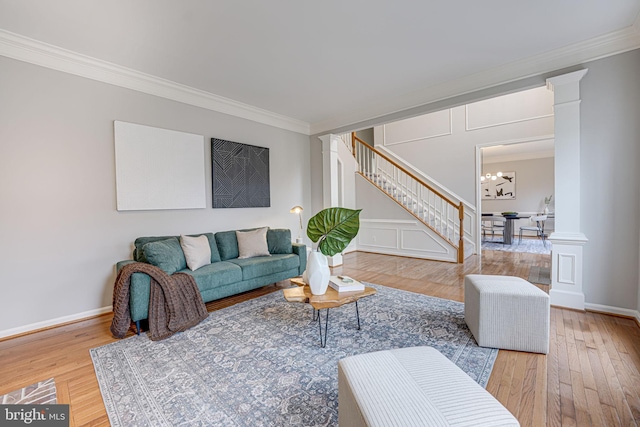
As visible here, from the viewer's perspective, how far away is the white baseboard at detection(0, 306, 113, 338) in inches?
99.1

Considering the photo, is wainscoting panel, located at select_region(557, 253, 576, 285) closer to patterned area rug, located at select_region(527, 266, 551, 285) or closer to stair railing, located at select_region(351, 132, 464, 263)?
patterned area rug, located at select_region(527, 266, 551, 285)

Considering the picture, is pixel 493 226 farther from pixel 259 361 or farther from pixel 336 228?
pixel 259 361

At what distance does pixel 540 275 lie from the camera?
4.15 metres

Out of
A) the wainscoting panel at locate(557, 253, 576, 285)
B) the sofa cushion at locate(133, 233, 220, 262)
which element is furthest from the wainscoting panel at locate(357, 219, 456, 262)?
the sofa cushion at locate(133, 233, 220, 262)

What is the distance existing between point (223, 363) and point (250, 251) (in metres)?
1.85

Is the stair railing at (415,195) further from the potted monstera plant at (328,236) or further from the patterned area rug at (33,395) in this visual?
the patterned area rug at (33,395)

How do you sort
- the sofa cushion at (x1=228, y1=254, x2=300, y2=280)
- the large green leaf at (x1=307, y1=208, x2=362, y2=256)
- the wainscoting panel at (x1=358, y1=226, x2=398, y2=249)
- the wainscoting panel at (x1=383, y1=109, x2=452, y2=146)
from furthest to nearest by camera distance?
the wainscoting panel at (x1=383, y1=109, x2=452, y2=146) < the wainscoting panel at (x1=358, y1=226, x2=398, y2=249) < the sofa cushion at (x1=228, y1=254, x2=300, y2=280) < the large green leaf at (x1=307, y1=208, x2=362, y2=256)

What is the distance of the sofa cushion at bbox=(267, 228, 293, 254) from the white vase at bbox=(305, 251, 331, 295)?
1682 mm

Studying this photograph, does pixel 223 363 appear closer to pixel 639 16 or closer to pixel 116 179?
pixel 116 179

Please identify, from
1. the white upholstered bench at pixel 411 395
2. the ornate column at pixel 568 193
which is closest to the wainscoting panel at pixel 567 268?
the ornate column at pixel 568 193

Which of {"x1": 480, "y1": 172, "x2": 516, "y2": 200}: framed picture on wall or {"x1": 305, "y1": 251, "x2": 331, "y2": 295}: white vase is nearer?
{"x1": 305, "y1": 251, "x2": 331, "y2": 295}: white vase

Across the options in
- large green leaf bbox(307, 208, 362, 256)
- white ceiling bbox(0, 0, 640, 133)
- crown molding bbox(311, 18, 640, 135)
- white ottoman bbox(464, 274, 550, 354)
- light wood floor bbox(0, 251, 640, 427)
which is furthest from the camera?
crown molding bbox(311, 18, 640, 135)

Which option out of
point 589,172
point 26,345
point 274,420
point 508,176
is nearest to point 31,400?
point 26,345

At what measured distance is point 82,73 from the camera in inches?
112
